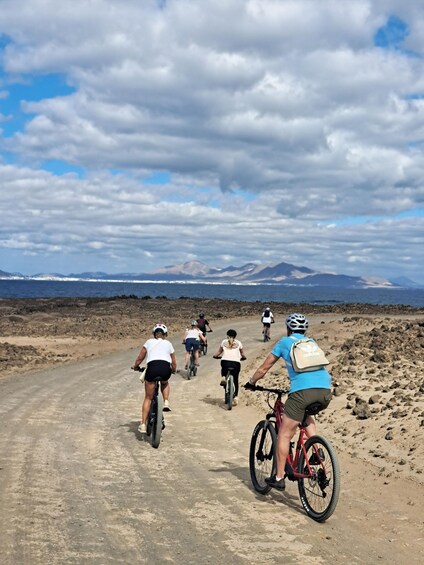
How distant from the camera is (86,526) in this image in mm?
6680

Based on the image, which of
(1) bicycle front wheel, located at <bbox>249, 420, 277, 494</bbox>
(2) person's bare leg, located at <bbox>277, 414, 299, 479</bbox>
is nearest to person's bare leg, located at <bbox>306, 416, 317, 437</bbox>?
(2) person's bare leg, located at <bbox>277, 414, 299, 479</bbox>

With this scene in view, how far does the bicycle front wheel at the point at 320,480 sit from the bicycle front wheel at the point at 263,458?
2.40 ft

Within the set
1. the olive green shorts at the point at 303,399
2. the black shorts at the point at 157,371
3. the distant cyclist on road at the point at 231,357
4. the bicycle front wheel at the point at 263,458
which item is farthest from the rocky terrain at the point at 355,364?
the black shorts at the point at 157,371

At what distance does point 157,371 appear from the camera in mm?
11172

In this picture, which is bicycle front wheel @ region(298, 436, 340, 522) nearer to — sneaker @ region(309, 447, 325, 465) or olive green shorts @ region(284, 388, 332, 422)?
sneaker @ region(309, 447, 325, 465)

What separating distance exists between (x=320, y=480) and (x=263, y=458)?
138 centimetres

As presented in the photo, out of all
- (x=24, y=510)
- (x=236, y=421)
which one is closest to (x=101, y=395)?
(x=236, y=421)

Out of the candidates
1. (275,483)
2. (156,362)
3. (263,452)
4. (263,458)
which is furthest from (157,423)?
(275,483)

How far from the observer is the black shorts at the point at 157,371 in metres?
11.2

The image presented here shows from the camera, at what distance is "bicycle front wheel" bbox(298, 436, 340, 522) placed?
6.78m

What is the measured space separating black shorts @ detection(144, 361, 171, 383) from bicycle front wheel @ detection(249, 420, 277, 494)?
Result: 9.98 ft

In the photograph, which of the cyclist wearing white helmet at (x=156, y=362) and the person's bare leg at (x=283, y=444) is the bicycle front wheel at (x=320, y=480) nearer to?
the person's bare leg at (x=283, y=444)

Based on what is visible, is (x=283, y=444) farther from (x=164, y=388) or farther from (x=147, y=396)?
(x=164, y=388)

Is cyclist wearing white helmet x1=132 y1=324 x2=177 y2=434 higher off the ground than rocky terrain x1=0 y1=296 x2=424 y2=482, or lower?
higher
